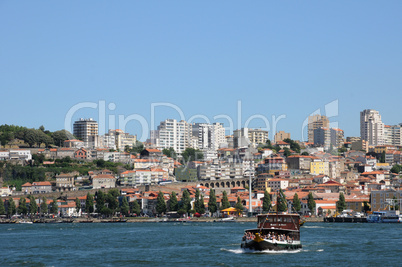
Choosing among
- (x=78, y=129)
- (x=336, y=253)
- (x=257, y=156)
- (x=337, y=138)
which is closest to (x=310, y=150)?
(x=257, y=156)

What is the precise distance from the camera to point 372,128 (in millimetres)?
193750

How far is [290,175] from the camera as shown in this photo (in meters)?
122

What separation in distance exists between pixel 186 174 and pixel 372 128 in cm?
7942

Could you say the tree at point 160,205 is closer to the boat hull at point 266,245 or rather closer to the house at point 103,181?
the house at point 103,181

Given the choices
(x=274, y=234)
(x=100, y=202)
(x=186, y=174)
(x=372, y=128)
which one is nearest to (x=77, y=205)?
(x=100, y=202)

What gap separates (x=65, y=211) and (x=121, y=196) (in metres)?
7.63

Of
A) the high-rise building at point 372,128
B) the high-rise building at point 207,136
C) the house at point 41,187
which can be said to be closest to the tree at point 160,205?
→ the house at point 41,187

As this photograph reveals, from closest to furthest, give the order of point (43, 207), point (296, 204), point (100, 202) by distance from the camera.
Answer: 1. point (296, 204)
2. point (100, 202)
3. point (43, 207)

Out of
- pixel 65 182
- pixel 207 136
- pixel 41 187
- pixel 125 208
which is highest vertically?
pixel 207 136

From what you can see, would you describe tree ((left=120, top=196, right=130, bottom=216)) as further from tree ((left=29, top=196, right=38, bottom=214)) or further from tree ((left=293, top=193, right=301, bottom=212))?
tree ((left=293, top=193, right=301, bottom=212))

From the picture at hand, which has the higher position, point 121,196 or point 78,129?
point 78,129

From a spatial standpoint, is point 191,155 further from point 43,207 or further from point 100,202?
point 43,207

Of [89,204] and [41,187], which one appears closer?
[89,204]

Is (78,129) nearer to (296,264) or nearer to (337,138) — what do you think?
(337,138)
